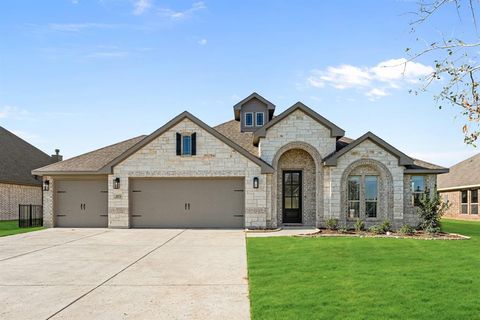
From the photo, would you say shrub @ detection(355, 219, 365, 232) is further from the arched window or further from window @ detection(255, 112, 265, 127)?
window @ detection(255, 112, 265, 127)

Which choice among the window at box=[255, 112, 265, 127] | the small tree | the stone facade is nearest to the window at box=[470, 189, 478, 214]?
the small tree

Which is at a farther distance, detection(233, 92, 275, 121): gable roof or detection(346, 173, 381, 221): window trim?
Answer: detection(233, 92, 275, 121): gable roof

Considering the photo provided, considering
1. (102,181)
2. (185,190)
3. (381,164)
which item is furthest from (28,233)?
(381,164)

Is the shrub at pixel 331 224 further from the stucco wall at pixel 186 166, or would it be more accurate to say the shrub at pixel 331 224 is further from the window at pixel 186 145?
the window at pixel 186 145

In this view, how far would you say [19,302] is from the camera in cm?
643

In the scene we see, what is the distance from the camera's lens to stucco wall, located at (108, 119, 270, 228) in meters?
17.5

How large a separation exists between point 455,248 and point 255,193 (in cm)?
830

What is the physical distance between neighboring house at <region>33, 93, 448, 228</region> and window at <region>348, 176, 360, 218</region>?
5 cm

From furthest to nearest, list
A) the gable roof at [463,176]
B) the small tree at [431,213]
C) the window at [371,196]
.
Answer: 1. the gable roof at [463,176]
2. the window at [371,196]
3. the small tree at [431,213]

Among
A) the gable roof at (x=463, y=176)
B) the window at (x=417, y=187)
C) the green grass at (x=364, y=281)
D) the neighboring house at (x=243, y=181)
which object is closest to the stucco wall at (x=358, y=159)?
Result: the neighboring house at (x=243, y=181)

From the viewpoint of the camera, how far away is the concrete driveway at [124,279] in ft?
19.6

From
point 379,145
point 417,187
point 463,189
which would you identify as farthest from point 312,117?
point 463,189

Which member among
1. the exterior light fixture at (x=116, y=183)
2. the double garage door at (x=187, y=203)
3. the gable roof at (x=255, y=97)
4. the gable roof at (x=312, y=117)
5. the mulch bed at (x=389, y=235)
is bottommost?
the mulch bed at (x=389, y=235)

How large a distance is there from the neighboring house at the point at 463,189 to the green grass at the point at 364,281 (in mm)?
18539
